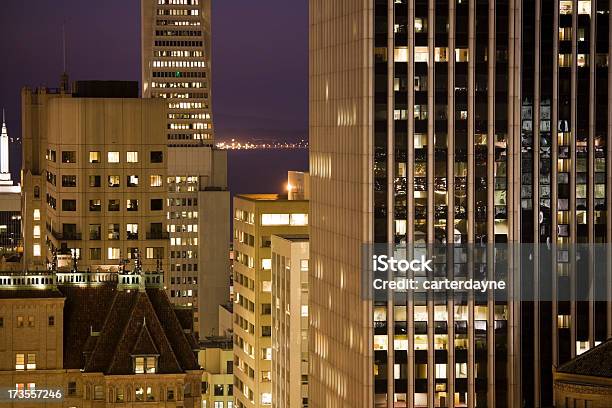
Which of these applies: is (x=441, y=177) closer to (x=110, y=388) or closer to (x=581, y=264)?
(x=581, y=264)

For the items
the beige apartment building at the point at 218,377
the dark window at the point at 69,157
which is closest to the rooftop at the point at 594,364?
the dark window at the point at 69,157

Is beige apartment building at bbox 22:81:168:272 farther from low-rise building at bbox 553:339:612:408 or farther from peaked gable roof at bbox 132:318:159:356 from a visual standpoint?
low-rise building at bbox 553:339:612:408

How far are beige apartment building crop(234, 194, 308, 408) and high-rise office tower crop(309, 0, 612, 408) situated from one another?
158ft

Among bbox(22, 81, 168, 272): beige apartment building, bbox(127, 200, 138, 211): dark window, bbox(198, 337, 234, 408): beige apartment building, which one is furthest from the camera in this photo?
bbox(198, 337, 234, 408): beige apartment building

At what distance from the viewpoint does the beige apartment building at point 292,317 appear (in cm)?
15725

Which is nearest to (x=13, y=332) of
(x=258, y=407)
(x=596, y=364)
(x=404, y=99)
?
(x=404, y=99)

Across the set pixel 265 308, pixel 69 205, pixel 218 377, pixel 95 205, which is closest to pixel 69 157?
pixel 69 205

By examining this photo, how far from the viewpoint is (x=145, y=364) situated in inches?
4631

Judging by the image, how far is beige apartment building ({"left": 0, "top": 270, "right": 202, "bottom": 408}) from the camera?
117 meters

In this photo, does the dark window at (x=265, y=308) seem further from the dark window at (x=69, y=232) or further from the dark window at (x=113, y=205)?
the dark window at (x=69, y=232)

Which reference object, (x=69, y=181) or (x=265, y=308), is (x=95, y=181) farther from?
(x=265, y=308)

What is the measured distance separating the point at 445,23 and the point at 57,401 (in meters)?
38.7

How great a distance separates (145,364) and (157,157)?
43.4 meters

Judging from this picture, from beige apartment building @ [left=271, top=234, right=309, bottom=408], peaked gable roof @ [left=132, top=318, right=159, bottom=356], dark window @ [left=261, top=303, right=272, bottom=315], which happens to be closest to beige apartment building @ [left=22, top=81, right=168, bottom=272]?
Result: beige apartment building @ [left=271, top=234, right=309, bottom=408]
